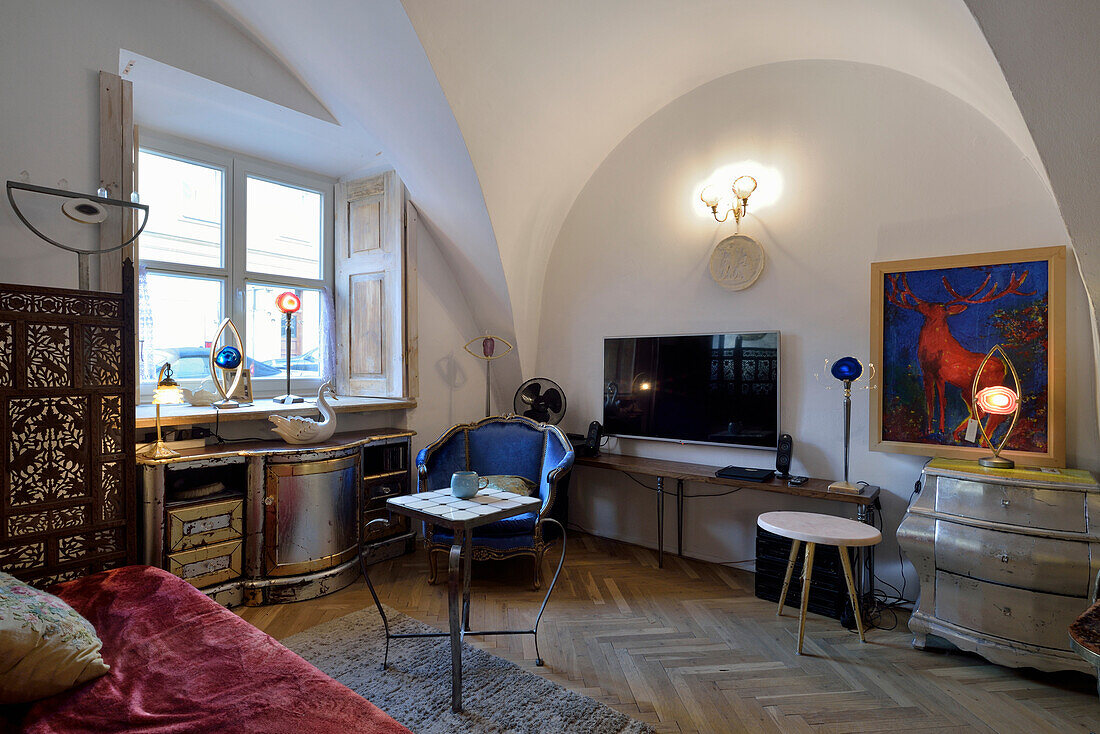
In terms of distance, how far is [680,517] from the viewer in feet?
12.3

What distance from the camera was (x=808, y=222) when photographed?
10.8 feet

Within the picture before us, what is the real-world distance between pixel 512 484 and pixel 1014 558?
7.93 feet

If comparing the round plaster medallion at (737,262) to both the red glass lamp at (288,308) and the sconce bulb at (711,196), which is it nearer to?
the sconce bulb at (711,196)

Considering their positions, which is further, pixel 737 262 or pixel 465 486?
pixel 737 262

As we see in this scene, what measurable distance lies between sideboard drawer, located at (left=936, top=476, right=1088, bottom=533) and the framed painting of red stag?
349mm

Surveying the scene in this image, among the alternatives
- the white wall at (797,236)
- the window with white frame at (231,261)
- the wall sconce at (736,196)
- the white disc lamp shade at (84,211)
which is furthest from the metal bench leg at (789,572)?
the white disc lamp shade at (84,211)

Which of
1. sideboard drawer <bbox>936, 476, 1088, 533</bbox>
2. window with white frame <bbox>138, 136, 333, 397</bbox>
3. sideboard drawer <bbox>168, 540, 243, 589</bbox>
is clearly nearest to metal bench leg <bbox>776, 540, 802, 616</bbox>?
sideboard drawer <bbox>936, 476, 1088, 533</bbox>

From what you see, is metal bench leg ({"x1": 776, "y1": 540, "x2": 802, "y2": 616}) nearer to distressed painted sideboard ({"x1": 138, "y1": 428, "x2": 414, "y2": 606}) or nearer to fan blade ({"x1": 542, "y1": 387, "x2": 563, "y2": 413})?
fan blade ({"x1": 542, "y1": 387, "x2": 563, "y2": 413})

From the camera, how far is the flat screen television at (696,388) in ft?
11.1

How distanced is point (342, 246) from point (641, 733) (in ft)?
12.0

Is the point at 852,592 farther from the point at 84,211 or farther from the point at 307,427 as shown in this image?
the point at 84,211

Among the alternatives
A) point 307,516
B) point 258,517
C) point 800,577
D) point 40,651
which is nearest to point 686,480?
point 800,577

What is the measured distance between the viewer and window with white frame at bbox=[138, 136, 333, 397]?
340cm

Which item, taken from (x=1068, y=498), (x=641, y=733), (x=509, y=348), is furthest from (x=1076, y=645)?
(x=509, y=348)
